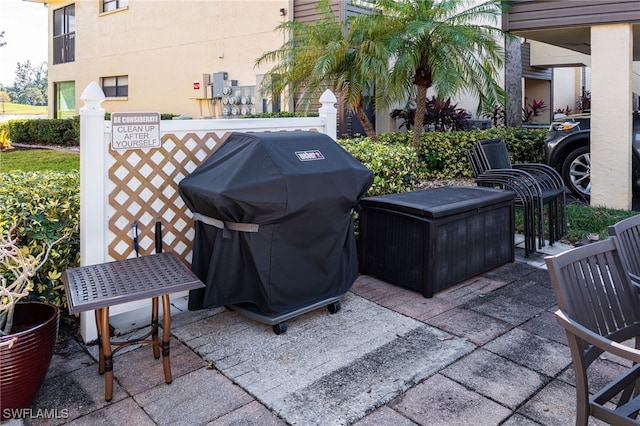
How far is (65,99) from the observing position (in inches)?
776

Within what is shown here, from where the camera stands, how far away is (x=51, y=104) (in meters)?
20.0

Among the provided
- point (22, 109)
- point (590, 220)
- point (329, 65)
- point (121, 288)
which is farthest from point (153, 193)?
point (22, 109)

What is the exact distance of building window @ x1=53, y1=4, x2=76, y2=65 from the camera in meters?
19.1

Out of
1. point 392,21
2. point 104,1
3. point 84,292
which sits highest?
point 104,1

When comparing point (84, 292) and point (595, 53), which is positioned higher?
point (595, 53)

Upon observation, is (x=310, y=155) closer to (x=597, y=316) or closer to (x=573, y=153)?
(x=597, y=316)

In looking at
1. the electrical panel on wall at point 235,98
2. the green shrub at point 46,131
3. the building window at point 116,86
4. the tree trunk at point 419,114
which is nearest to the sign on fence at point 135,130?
the tree trunk at point 419,114

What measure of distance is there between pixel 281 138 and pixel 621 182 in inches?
199

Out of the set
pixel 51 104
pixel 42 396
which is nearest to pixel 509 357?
pixel 42 396

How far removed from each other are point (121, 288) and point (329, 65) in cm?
659

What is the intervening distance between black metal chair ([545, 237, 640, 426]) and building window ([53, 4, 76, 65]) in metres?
20.4

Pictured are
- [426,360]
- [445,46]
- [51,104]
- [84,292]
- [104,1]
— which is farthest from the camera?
[51,104]

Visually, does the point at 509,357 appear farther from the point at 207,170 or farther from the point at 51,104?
the point at 51,104

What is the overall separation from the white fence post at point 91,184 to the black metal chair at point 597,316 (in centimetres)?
262
